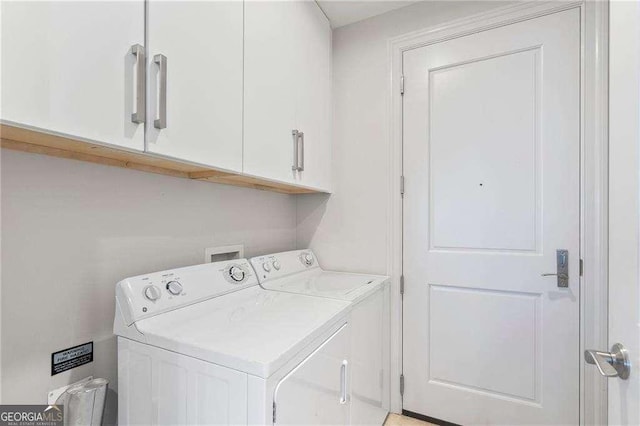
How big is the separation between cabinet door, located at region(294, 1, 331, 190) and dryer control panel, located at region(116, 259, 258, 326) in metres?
0.60

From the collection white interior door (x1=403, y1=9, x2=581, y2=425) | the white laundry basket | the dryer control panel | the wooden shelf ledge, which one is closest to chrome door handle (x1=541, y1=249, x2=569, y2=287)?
white interior door (x1=403, y1=9, x2=581, y2=425)

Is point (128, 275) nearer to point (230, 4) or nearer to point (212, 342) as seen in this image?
point (212, 342)

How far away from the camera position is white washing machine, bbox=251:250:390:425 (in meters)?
1.36

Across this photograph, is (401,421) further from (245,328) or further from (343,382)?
(245,328)

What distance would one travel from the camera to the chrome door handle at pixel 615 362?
2.08 feet

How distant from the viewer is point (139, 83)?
829 mm

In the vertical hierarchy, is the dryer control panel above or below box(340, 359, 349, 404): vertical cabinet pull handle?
above

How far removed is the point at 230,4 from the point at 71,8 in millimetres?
600

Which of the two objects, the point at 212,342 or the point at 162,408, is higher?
the point at 212,342

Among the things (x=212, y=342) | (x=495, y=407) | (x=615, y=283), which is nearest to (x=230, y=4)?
(x=212, y=342)

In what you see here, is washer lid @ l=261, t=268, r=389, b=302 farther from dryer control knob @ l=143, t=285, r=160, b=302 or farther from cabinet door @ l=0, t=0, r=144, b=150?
cabinet door @ l=0, t=0, r=144, b=150

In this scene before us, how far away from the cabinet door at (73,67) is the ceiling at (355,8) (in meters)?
1.38

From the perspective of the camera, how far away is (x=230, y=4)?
115cm

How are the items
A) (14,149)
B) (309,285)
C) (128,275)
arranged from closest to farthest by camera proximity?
(14,149) → (128,275) → (309,285)
